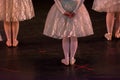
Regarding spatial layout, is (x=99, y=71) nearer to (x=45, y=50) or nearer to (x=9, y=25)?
(x=45, y=50)

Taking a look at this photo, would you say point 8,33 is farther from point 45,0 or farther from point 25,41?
point 45,0

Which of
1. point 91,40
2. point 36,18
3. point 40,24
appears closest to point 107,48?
point 91,40

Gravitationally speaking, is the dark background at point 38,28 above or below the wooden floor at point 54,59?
above

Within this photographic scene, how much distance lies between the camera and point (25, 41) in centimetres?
627

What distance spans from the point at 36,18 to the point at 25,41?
81.8 inches

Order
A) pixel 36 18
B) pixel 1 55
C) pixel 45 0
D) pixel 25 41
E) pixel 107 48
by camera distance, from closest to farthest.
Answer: pixel 1 55, pixel 107 48, pixel 25 41, pixel 36 18, pixel 45 0

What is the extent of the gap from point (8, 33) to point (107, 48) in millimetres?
1578

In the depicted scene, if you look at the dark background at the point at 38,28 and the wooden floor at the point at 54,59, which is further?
the dark background at the point at 38,28

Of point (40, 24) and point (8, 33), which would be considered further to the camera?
→ point (40, 24)

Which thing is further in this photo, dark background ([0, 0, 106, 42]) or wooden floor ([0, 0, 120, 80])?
dark background ([0, 0, 106, 42])

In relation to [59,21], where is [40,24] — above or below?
below

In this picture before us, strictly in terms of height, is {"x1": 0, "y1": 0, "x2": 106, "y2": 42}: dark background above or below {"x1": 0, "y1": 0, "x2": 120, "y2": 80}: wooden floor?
above

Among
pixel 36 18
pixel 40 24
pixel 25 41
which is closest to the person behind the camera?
pixel 25 41

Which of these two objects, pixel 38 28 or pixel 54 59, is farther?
pixel 38 28
